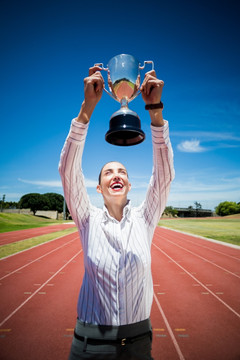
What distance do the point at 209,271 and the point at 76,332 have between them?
8.07 meters

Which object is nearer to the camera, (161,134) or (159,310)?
(161,134)

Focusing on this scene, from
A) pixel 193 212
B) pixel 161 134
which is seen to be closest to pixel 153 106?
pixel 161 134

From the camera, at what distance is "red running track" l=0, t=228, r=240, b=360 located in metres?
3.34

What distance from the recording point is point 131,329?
117cm

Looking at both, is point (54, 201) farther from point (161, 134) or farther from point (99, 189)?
point (161, 134)

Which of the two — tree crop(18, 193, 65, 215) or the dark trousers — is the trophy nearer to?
the dark trousers

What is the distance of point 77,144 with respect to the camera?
1.21 metres


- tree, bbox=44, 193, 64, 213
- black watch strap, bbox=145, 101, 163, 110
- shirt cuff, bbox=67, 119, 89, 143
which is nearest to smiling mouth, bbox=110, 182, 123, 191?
shirt cuff, bbox=67, 119, 89, 143

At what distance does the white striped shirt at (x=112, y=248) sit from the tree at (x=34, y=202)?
2381 inches

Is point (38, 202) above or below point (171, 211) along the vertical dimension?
above

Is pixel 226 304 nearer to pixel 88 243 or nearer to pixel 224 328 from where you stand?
pixel 224 328

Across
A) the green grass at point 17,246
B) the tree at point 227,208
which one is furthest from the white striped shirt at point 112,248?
the tree at point 227,208

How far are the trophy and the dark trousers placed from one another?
128 cm

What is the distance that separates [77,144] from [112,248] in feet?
2.37
